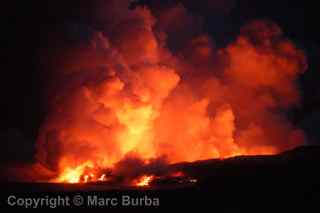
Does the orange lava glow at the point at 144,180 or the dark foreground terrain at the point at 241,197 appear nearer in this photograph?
the dark foreground terrain at the point at 241,197

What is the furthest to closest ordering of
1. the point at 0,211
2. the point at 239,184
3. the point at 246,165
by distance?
the point at 246,165 → the point at 239,184 → the point at 0,211

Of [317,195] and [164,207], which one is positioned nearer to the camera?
[164,207]

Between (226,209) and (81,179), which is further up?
(81,179)

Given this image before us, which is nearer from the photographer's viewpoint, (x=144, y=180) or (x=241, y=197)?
(x=241, y=197)

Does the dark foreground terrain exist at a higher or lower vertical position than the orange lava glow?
lower

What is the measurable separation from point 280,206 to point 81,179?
55002 mm

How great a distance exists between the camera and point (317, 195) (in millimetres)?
32406

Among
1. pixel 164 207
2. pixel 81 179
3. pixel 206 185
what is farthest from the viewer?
pixel 81 179

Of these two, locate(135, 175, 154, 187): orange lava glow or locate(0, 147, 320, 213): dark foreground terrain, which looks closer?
locate(0, 147, 320, 213): dark foreground terrain

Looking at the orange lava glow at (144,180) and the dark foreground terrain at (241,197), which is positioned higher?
the orange lava glow at (144,180)

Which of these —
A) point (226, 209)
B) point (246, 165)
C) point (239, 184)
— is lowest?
point (226, 209)

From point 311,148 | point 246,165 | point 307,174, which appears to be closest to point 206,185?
point 307,174

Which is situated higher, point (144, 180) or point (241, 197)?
point (144, 180)

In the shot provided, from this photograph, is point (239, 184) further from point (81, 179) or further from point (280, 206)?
point (81, 179)
